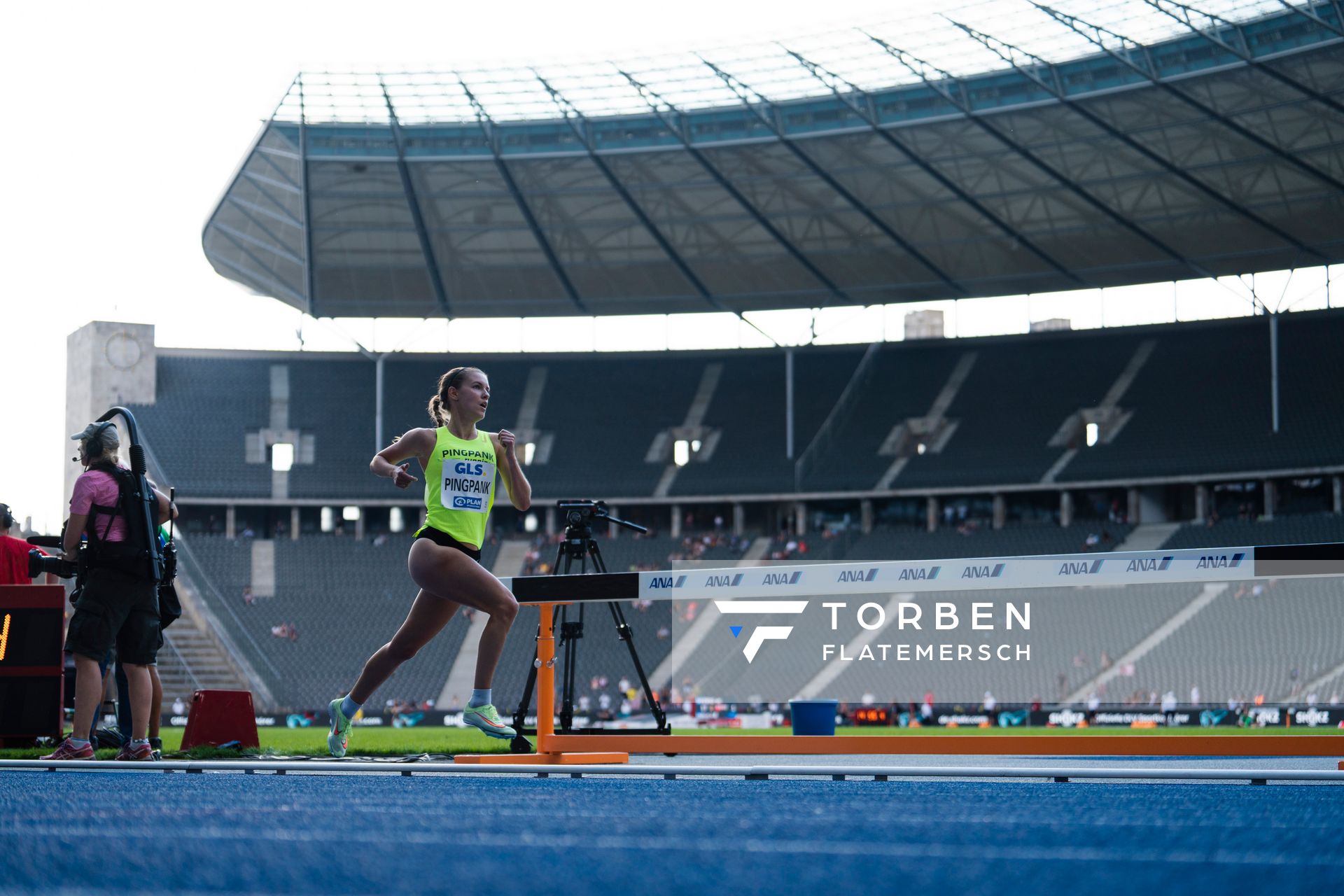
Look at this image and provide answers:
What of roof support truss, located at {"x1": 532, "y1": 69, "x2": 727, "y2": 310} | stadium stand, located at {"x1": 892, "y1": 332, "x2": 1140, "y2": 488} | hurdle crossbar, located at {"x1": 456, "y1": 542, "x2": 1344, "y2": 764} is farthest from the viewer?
stadium stand, located at {"x1": 892, "y1": 332, "x2": 1140, "y2": 488}

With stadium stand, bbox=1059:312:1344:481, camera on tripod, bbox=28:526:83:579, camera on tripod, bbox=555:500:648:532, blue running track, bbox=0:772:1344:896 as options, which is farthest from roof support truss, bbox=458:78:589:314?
blue running track, bbox=0:772:1344:896

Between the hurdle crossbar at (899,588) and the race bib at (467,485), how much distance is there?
475 mm

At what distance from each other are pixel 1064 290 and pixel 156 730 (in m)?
38.8

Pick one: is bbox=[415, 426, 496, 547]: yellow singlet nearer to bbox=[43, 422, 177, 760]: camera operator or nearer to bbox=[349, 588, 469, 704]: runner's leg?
bbox=[349, 588, 469, 704]: runner's leg

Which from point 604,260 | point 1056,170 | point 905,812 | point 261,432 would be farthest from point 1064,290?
point 905,812

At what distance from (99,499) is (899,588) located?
4468mm

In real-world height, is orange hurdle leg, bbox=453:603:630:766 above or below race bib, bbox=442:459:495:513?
below

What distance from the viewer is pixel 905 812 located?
4.13m

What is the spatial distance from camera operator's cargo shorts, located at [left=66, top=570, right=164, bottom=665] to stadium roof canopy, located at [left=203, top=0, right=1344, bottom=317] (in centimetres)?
2659

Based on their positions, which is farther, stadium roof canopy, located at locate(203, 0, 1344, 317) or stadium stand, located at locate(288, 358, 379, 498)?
stadium stand, located at locate(288, 358, 379, 498)

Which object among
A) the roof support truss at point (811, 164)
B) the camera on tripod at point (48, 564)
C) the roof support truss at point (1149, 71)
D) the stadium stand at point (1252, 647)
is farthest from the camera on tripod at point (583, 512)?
the roof support truss at point (811, 164)

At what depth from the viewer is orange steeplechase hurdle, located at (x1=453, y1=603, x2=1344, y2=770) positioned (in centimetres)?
725

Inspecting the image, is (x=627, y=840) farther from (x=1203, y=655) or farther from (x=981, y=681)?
(x=1203, y=655)

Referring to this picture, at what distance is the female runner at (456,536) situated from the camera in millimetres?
7789
